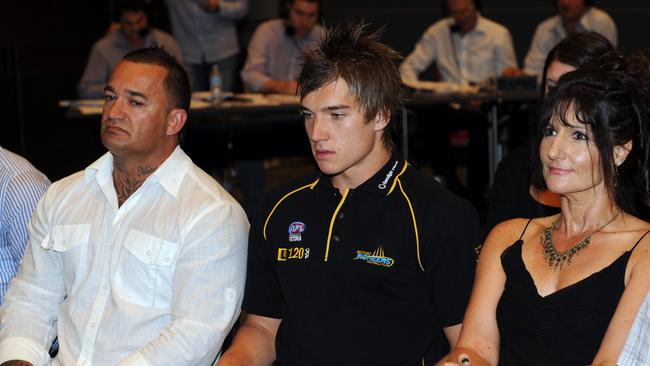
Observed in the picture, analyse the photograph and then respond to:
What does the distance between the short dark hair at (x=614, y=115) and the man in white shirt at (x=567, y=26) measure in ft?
14.9

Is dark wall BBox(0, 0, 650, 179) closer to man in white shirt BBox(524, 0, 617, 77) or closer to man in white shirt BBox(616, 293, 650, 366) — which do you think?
man in white shirt BBox(524, 0, 617, 77)

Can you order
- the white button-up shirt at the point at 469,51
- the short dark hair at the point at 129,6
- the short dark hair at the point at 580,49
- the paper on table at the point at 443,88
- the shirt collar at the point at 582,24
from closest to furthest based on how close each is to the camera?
the short dark hair at the point at 580,49 → the paper on table at the point at 443,88 → the short dark hair at the point at 129,6 → the shirt collar at the point at 582,24 → the white button-up shirt at the point at 469,51

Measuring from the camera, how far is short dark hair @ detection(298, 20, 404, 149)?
2.76 meters

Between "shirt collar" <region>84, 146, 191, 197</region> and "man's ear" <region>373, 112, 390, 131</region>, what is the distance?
24.0 inches

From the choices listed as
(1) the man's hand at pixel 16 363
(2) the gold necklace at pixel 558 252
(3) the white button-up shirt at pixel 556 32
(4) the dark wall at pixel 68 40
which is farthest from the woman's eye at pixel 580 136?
(3) the white button-up shirt at pixel 556 32

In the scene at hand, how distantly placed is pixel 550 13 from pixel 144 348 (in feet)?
23.8

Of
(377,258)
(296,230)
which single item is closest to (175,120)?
(296,230)

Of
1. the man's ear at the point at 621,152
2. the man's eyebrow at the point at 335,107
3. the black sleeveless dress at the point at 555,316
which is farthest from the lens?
the man's eyebrow at the point at 335,107

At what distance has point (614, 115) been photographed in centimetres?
259

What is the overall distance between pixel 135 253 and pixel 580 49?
5.62 ft

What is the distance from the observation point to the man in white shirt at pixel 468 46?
746 centimetres

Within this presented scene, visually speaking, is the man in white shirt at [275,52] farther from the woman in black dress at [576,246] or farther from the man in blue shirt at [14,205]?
the woman in black dress at [576,246]

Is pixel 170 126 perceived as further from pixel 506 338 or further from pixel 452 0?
pixel 452 0

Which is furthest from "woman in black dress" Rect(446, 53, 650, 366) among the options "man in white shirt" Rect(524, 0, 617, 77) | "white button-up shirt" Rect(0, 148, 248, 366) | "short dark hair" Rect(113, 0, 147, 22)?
"short dark hair" Rect(113, 0, 147, 22)
